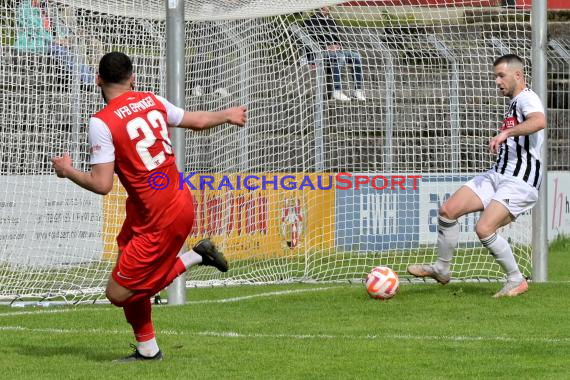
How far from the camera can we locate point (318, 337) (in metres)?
8.47

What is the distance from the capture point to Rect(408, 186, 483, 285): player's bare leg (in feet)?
35.1

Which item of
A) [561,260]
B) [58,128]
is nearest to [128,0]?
[58,128]

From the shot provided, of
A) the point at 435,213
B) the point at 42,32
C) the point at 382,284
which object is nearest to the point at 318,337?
the point at 382,284

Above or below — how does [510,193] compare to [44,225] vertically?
above

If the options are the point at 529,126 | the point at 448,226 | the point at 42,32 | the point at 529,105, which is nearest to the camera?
the point at 529,126

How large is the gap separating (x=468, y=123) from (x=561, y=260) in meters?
3.26

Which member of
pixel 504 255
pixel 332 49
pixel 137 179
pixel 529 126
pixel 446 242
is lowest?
pixel 504 255

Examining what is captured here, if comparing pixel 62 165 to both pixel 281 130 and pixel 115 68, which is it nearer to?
pixel 115 68

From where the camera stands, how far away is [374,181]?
15.7 m

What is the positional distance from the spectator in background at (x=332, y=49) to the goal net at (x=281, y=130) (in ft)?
0.11

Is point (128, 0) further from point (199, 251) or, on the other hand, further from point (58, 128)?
point (199, 251)

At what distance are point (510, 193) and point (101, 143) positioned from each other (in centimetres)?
449

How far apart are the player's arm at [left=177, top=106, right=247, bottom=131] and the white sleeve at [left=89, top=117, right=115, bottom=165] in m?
0.55

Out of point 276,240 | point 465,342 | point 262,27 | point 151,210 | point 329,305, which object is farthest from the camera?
point 276,240
